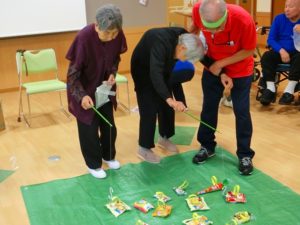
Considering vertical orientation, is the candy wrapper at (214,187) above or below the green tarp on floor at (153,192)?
above

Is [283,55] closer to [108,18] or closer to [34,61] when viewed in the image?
[108,18]

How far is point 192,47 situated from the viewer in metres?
2.29

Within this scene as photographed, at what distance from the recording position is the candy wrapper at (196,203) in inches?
90.6

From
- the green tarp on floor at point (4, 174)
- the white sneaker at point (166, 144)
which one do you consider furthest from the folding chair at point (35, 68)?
the white sneaker at point (166, 144)

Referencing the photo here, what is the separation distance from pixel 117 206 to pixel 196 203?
48cm

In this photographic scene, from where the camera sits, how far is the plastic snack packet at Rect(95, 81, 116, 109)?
8.38ft

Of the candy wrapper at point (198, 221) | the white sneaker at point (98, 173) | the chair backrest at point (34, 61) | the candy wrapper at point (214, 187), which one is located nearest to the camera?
the candy wrapper at point (198, 221)

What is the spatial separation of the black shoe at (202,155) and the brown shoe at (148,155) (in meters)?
0.29

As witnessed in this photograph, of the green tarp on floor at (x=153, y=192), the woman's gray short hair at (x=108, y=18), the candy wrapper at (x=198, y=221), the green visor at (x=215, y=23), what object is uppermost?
the woman's gray short hair at (x=108, y=18)

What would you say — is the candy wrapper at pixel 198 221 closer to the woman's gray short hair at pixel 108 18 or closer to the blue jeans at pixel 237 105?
the blue jeans at pixel 237 105

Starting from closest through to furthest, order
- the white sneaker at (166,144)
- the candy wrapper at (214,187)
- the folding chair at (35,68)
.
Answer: the candy wrapper at (214,187)
the white sneaker at (166,144)
the folding chair at (35,68)

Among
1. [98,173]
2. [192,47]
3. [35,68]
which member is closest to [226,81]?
[192,47]

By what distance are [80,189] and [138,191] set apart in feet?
1.30

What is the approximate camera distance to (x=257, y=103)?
14.2 ft
